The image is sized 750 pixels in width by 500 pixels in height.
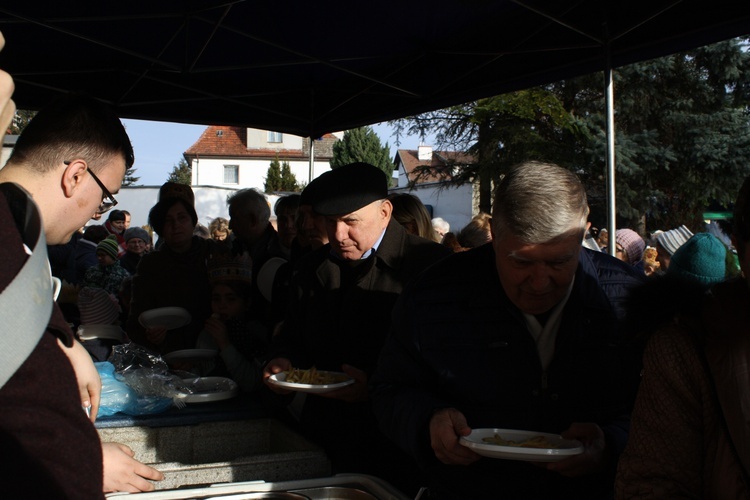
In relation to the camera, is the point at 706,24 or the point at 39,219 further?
the point at 706,24

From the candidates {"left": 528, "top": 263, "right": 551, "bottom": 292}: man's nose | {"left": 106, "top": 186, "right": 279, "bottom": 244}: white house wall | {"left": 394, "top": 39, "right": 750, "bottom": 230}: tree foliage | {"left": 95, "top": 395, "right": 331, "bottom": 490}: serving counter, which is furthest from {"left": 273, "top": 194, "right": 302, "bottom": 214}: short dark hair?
{"left": 394, "top": 39, "right": 750, "bottom": 230}: tree foliage

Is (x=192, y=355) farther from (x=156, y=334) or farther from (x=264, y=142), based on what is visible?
(x=264, y=142)

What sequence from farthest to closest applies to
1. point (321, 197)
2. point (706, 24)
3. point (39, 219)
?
point (706, 24) < point (321, 197) < point (39, 219)

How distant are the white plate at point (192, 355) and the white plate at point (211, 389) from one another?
26 cm

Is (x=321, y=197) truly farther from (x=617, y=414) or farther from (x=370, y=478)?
(x=617, y=414)

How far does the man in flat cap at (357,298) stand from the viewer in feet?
8.07

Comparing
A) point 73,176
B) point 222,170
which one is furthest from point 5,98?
point 222,170

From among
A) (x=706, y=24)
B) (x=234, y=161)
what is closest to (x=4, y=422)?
(x=706, y=24)

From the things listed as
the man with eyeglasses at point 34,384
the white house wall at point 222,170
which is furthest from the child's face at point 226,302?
the white house wall at point 222,170

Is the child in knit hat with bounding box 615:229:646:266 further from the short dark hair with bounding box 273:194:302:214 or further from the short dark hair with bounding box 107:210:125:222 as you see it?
the short dark hair with bounding box 107:210:125:222

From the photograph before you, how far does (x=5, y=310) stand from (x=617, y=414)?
1506mm

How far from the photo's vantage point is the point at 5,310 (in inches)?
33.8

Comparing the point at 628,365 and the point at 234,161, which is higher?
the point at 234,161

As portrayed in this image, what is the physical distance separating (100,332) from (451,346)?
241cm
